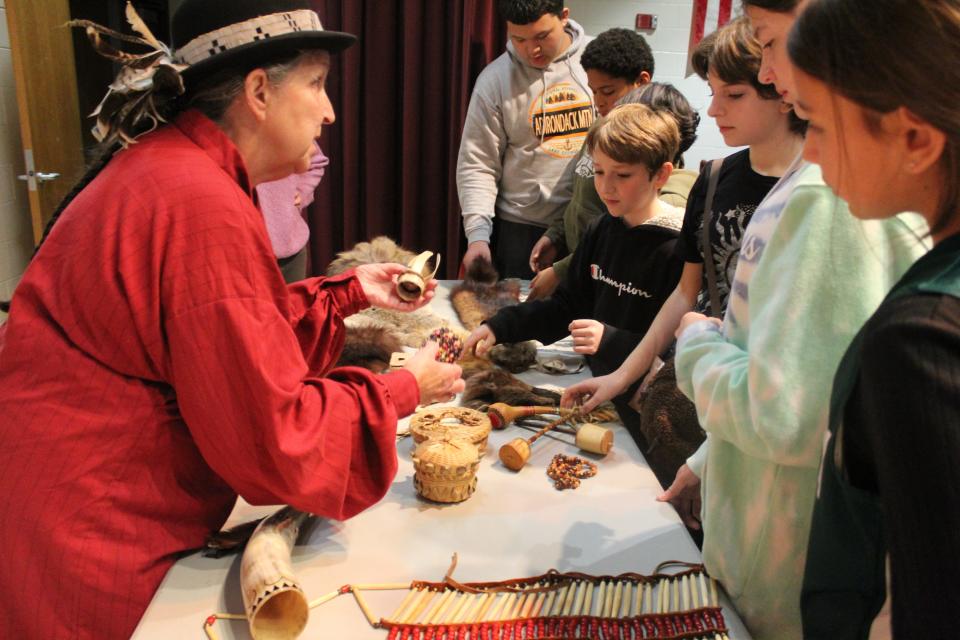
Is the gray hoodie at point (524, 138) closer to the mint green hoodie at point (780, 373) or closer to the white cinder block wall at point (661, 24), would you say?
the white cinder block wall at point (661, 24)

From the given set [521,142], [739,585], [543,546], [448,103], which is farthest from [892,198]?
[448,103]

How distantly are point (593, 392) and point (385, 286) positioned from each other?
25.2 inches

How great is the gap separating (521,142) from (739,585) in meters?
3.02

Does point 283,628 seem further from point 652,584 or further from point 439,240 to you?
point 439,240

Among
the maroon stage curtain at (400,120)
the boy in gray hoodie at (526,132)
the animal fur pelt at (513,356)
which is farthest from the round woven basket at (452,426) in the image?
the maroon stage curtain at (400,120)

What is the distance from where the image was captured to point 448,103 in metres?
5.11

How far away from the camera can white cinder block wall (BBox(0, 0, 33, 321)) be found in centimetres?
398

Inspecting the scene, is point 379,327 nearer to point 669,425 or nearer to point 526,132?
point 669,425

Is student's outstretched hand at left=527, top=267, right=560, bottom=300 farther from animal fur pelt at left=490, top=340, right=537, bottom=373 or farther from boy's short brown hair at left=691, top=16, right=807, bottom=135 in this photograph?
boy's short brown hair at left=691, top=16, right=807, bottom=135

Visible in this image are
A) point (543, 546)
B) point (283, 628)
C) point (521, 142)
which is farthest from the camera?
point (521, 142)

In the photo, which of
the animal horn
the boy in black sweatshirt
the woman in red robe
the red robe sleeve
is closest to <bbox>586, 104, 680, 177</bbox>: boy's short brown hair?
the boy in black sweatshirt

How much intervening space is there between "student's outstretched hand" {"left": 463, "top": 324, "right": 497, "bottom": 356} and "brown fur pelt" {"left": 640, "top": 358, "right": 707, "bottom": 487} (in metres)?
0.66

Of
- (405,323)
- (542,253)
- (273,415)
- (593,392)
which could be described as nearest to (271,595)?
(273,415)

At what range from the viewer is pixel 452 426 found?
175 centimetres
